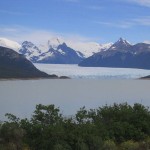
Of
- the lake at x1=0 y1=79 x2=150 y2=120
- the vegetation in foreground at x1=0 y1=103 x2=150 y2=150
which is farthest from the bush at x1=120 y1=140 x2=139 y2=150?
the lake at x1=0 y1=79 x2=150 y2=120

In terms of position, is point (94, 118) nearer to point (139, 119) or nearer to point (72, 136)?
point (139, 119)

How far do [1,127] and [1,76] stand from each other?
163 meters

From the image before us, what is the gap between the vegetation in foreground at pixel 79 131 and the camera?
20.4 metres

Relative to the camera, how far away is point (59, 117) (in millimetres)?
23078

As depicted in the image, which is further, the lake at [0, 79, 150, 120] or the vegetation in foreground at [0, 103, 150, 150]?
the lake at [0, 79, 150, 120]

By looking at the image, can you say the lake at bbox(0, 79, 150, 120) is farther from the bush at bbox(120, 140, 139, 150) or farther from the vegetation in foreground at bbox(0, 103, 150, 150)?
the bush at bbox(120, 140, 139, 150)

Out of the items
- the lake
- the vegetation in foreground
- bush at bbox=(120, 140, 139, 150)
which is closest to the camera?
the vegetation in foreground

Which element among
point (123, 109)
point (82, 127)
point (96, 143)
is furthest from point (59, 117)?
point (123, 109)

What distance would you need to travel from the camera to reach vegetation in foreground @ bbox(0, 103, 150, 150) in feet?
66.8

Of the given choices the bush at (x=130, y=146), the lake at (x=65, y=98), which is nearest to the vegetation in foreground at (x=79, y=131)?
the bush at (x=130, y=146)

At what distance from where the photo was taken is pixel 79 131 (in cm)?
2147

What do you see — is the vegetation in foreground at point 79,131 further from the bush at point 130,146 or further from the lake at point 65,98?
the lake at point 65,98

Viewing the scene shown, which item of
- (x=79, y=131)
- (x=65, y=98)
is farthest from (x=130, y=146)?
(x=65, y=98)

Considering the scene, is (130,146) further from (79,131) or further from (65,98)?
(65,98)
